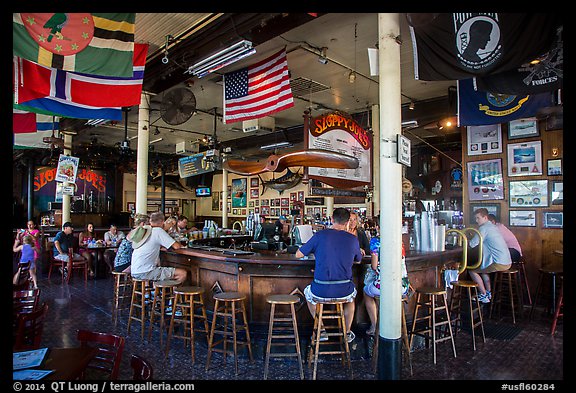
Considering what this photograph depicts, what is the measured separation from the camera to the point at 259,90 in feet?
19.1

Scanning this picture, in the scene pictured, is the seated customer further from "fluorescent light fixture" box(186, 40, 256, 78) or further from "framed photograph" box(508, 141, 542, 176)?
"fluorescent light fixture" box(186, 40, 256, 78)

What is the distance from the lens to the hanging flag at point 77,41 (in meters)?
3.39

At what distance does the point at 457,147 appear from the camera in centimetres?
1113

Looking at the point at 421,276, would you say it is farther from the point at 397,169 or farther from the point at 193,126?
the point at 193,126

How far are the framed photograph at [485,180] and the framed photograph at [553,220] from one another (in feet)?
2.56

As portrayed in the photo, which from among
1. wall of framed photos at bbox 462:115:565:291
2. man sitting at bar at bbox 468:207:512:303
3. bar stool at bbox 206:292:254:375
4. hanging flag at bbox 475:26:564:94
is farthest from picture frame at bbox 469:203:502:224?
bar stool at bbox 206:292:254:375

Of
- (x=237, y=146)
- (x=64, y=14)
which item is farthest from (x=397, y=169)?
(x=237, y=146)

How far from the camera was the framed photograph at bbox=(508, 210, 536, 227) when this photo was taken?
6.38m

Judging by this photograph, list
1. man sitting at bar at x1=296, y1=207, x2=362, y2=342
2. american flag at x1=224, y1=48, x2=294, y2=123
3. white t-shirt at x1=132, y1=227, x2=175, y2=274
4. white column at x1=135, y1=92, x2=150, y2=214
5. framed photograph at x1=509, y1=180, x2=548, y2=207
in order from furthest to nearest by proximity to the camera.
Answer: white column at x1=135, y1=92, x2=150, y2=214
framed photograph at x1=509, y1=180, x2=548, y2=207
american flag at x1=224, y1=48, x2=294, y2=123
white t-shirt at x1=132, y1=227, x2=175, y2=274
man sitting at bar at x1=296, y1=207, x2=362, y2=342

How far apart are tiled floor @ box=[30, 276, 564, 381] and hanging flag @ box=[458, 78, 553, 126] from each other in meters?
3.23

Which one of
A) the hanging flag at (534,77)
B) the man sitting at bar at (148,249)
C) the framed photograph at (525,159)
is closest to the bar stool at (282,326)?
the man sitting at bar at (148,249)

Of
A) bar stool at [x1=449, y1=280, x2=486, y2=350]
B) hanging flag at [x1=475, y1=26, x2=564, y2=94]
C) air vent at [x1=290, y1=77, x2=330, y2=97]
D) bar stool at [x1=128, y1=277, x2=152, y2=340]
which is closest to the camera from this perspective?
hanging flag at [x1=475, y1=26, x2=564, y2=94]

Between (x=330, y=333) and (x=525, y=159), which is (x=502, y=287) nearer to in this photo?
Result: (x=525, y=159)

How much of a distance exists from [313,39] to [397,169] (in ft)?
10.7
